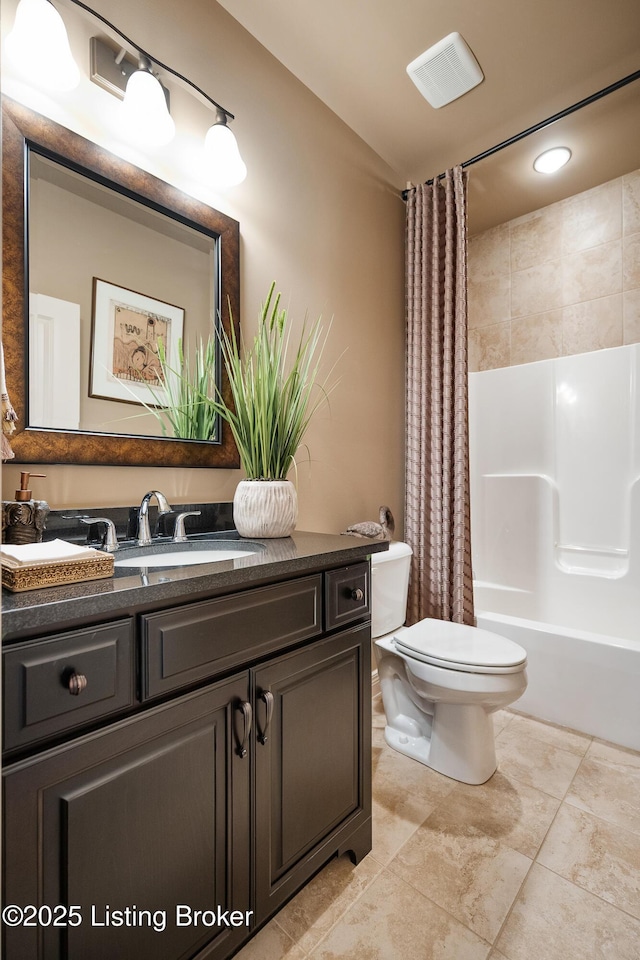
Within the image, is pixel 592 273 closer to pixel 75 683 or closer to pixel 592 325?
pixel 592 325

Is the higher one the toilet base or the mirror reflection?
the mirror reflection

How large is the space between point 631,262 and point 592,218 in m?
0.34

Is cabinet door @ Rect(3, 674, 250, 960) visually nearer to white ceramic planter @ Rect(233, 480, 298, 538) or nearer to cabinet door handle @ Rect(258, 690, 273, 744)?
cabinet door handle @ Rect(258, 690, 273, 744)

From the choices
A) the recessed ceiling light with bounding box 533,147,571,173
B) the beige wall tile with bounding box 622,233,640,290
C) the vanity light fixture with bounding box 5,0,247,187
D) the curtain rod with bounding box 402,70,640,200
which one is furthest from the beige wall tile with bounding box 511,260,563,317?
the vanity light fixture with bounding box 5,0,247,187

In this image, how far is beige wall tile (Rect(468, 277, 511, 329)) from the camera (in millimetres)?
2793

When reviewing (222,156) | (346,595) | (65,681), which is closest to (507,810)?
(346,595)

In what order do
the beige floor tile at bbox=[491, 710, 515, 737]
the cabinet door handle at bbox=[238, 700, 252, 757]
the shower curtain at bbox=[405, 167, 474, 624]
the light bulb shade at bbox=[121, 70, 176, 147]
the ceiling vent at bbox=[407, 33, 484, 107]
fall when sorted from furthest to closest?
the shower curtain at bbox=[405, 167, 474, 624], the beige floor tile at bbox=[491, 710, 515, 737], the ceiling vent at bbox=[407, 33, 484, 107], the light bulb shade at bbox=[121, 70, 176, 147], the cabinet door handle at bbox=[238, 700, 252, 757]

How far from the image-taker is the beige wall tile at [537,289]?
261 cm

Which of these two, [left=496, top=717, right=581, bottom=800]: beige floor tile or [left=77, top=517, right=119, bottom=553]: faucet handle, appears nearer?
[left=77, top=517, right=119, bottom=553]: faucet handle

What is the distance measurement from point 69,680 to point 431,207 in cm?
238

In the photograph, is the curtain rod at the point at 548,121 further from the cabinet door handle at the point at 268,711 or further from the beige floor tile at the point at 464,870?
the beige floor tile at the point at 464,870

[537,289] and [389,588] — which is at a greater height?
[537,289]

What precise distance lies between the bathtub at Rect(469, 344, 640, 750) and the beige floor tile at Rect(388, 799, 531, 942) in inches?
30.3

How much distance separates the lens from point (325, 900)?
113cm
